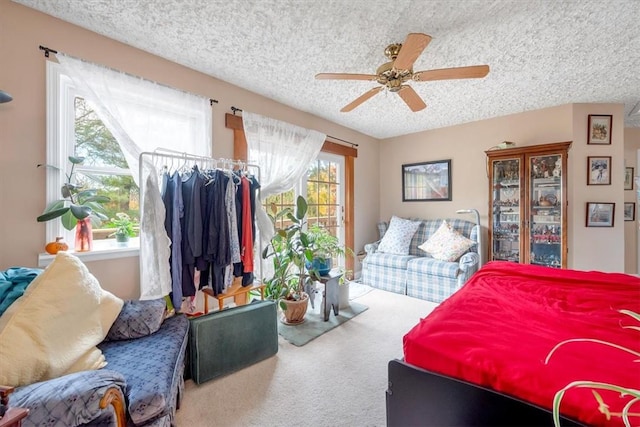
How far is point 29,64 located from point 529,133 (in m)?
5.05

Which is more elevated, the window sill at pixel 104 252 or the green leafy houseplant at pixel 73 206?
the green leafy houseplant at pixel 73 206

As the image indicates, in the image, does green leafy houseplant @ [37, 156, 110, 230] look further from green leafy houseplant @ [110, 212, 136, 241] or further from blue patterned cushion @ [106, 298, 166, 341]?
blue patterned cushion @ [106, 298, 166, 341]

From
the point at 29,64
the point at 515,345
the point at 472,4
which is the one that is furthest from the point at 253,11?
the point at 515,345

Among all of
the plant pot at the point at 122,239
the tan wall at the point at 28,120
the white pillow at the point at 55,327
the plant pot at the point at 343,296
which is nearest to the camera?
the white pillow at the point at 55,327

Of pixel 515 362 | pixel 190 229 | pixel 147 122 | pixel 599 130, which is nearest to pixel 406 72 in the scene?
pixel 515 362

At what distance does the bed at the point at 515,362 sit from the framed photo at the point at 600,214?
7.42 ft

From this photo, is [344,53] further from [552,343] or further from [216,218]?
[552,343]

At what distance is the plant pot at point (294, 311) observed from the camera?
8.93ft

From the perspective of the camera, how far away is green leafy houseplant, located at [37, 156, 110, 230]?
1.73 m

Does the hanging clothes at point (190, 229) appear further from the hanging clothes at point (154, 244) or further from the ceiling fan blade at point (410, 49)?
the ceiling fan blade at point (410, 49)

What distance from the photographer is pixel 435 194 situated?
4367 millimetres

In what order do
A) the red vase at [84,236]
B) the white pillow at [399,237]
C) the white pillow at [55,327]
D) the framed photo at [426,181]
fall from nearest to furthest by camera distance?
1. the white pillow at [55,327]
2. the red vase at [84,236]
3. the white pillow at [399,237]
4. the framed photo at [426,181]

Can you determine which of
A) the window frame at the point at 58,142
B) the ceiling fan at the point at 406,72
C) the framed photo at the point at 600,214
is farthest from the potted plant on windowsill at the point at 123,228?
the framed photo at the point at 600,214

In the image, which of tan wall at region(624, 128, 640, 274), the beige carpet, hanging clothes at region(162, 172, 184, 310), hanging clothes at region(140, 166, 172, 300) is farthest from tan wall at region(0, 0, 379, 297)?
tan wall at region(624, 128, 640, 274)
